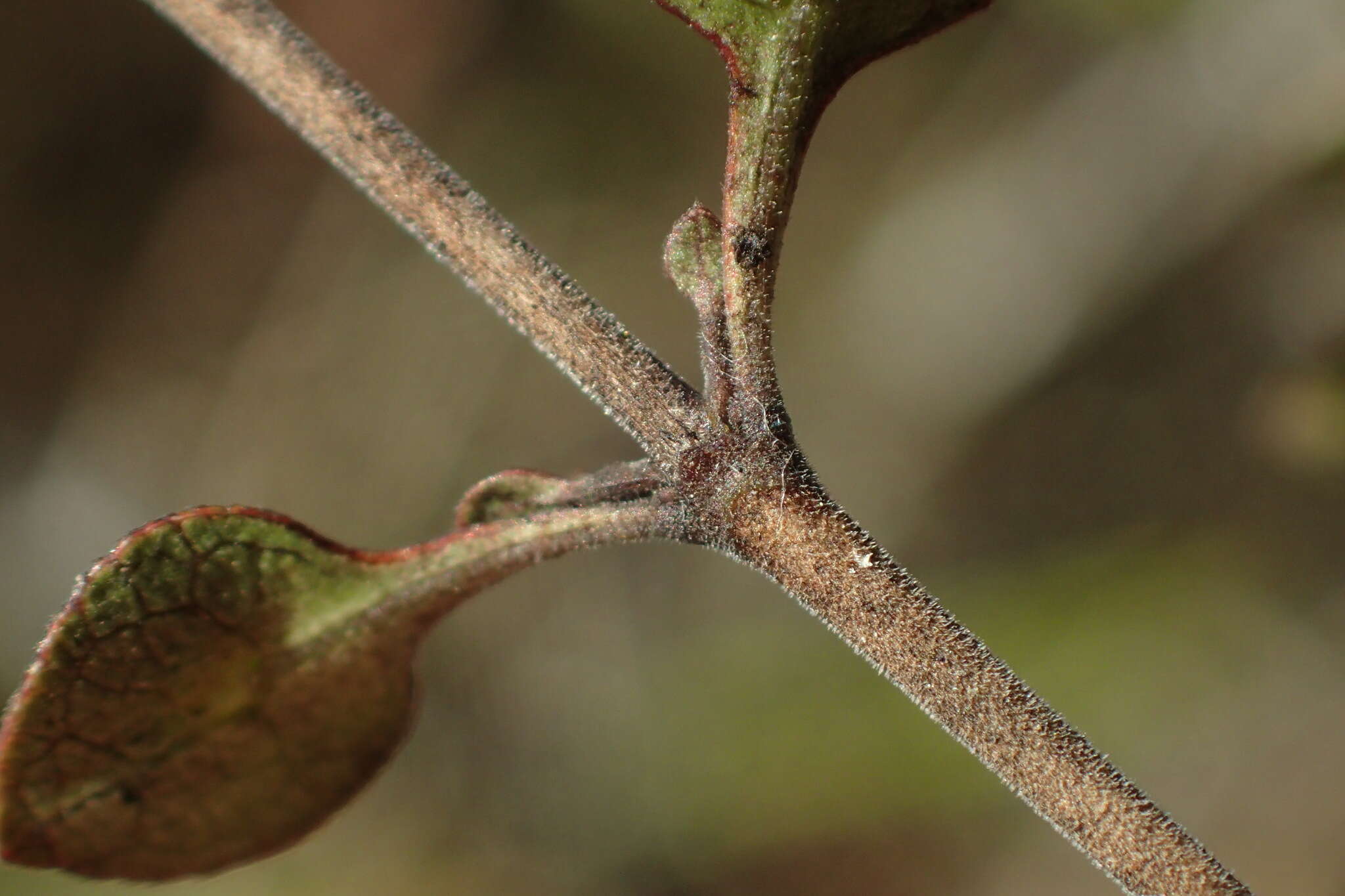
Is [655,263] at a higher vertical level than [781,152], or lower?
higher

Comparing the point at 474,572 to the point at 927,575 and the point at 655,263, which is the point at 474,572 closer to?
the point at 927,575

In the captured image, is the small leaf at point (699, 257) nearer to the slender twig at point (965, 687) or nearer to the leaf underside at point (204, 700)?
the slender twig at point (965, 687)

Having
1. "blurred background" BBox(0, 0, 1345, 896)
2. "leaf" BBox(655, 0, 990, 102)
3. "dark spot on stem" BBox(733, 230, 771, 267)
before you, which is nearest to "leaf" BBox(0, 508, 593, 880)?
"dark spot on stem" BBox(733, 230, 771, 267)

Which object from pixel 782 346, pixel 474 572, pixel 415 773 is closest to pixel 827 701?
pixel 782 346

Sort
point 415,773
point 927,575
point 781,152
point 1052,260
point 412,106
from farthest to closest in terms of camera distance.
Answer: point 412,106 < point 415,773 < point 927,575 < point 1052,260 < point 781,152

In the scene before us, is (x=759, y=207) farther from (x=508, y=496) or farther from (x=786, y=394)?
(x=786, y=394)

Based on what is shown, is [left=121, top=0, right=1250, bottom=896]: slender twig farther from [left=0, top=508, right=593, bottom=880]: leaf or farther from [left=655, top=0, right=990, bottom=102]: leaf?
[left=0, top=508, right=593, bottom=880]: leaf

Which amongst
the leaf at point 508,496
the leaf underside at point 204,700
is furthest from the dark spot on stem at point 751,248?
the leaf underside at point 204,700
